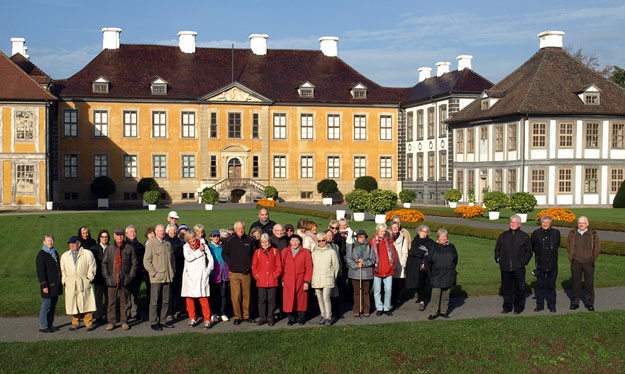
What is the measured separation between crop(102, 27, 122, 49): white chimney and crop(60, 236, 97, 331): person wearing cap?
48.9 meters

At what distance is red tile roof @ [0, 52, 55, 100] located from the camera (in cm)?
4828

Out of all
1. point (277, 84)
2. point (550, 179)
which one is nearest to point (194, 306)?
point (550, 179)

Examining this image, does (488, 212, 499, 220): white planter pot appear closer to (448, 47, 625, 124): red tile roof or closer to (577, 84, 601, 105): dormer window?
(448, 47, 625, 124): red tile roof

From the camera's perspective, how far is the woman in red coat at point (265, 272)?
14664mm

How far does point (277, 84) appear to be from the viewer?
61.4 metres

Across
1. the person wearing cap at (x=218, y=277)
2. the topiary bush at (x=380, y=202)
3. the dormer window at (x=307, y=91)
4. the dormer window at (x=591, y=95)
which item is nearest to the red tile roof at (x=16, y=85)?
the dormer window at (x=307, y=91)

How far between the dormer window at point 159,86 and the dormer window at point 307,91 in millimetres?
9655

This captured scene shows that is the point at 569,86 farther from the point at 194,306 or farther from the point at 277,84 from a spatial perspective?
the point at 194,306

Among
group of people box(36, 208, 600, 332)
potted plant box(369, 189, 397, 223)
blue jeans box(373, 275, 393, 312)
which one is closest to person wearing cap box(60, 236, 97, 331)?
group of people box(36, 208, 600, 332)

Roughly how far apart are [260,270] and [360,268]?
6.37 feet

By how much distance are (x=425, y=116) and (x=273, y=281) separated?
45.8 m

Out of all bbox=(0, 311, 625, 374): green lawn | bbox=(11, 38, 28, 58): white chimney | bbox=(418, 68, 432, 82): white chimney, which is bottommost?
bbox=(0, 311, 625, 374): green lawn

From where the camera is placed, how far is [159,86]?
58562mm

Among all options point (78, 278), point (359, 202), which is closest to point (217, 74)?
point (359, 202)
